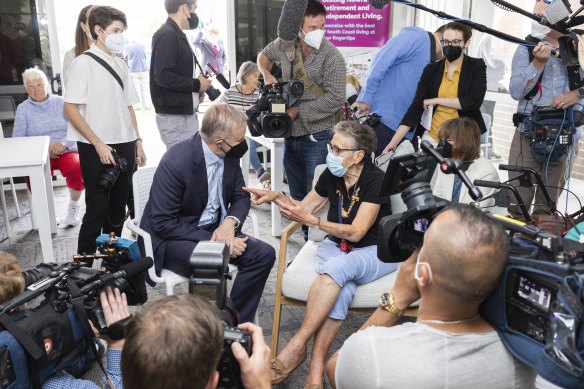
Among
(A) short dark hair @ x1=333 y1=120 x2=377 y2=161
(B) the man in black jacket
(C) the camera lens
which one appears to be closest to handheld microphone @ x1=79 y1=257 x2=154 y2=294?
(A) short dark hair @ x1=333 y1=120 x2=377 y2=161

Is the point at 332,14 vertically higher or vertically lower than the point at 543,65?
higher

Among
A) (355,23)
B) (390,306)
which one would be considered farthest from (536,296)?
(355,23)

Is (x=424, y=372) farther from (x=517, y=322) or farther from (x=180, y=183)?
(x=180, y=183)

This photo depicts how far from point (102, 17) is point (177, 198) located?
113 cm

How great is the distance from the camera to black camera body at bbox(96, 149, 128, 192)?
2.67m

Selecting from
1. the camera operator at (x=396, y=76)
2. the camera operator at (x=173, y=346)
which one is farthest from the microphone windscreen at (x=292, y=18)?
the camera operator at (x=173, y=346)

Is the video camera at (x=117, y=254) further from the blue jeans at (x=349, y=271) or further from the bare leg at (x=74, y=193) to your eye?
the bare leg at (x=74, y=193)

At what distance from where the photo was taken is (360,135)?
2.30m

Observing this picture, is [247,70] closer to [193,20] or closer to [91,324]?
[193,20]

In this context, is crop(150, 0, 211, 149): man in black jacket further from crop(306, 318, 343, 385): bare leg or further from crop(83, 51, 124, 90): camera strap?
crop(306, 318, 343, 385): bare leg

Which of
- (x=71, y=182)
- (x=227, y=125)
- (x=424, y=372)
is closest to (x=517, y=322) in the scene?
(x=424, y=372)

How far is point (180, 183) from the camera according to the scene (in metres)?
2.28

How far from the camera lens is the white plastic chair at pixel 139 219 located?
2.22m

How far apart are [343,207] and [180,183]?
0.74 meters
